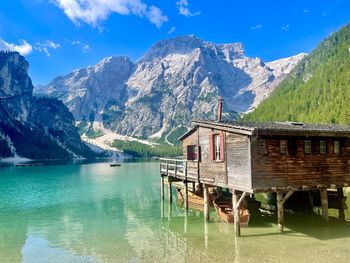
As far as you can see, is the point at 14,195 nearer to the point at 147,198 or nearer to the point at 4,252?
the point at 147,198

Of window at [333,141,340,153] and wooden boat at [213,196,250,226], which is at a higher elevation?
window at [333,141,340,153]

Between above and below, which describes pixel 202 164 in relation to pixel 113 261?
above

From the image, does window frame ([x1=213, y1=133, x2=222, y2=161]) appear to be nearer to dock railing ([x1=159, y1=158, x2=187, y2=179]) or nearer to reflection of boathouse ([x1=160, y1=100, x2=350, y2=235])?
reflection of boathouse ([x1=160, y1=100, x2=350, y2=235])

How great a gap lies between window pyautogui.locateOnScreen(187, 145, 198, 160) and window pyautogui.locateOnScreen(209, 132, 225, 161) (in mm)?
4780

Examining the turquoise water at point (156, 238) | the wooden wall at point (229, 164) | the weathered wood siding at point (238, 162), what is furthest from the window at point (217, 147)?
the turquoise water at point (156, 238)

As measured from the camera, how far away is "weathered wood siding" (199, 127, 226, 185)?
1345 inches

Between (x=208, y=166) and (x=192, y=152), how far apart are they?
4.95m

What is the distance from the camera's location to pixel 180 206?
4981 cm

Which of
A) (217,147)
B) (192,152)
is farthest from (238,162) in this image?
(192,152)

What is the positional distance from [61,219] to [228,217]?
1932 centimetres

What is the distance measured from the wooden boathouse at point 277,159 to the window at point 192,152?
187 inches

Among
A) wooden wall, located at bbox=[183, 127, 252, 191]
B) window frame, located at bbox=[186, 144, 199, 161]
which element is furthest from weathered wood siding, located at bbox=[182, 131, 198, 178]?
wooden wall, located at bbox=[183, 127, 252, 191]

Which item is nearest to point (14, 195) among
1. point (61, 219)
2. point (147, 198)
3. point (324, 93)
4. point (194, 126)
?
point (147, 198)

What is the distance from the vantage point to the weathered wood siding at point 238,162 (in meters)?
29.9
